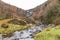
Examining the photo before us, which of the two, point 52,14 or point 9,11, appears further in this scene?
point 9,11

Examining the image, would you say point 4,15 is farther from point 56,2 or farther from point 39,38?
point 39,38

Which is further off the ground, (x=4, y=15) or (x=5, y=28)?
(x=4, y=15)

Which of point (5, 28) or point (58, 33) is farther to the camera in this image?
point (5, 28)

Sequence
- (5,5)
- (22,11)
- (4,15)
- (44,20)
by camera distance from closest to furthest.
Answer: (44,20), (4,15), (5,5), (22,11)

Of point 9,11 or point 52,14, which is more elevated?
Result: point 9,11

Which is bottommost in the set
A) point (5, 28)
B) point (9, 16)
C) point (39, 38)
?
point (39, 38)

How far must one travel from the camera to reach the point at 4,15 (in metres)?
95.4

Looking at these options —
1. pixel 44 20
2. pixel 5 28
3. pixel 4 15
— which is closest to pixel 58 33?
pixel 5 28

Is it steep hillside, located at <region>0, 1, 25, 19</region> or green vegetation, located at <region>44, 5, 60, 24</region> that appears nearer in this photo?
green vegetation, located at <region>44, 5, 60, 24</region>

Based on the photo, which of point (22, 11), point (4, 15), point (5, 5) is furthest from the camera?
point (22, 11)

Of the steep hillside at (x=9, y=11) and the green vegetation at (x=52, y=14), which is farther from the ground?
the steep hillside at (x=9, y=11)

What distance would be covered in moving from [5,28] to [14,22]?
12.2 meters

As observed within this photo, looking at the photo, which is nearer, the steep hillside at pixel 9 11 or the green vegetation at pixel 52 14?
the green vegetation at pixel 52 14

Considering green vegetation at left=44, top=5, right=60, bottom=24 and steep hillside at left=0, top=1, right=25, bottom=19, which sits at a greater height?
steep hillside at left=0, top=1, right=25, bottom=19
